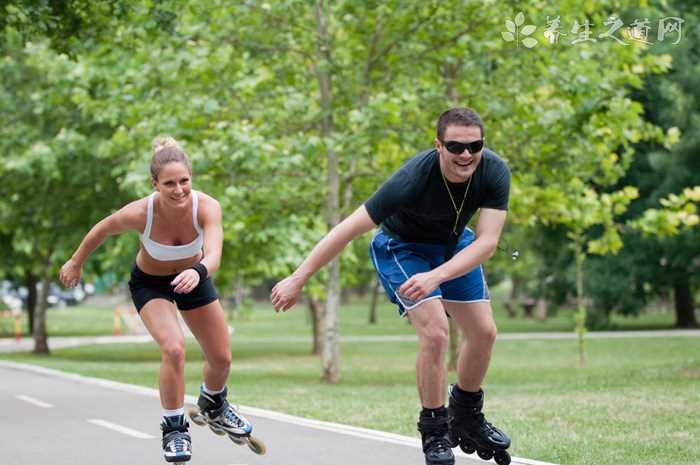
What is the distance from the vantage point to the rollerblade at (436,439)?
6145 mm

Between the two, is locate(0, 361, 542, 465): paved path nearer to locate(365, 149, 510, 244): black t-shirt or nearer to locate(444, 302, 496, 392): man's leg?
locate(444, 302, 496, 392): man's leg

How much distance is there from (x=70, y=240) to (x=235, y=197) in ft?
34.6

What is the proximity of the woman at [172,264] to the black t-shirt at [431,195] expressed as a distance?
1067 mm

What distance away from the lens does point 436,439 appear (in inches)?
245

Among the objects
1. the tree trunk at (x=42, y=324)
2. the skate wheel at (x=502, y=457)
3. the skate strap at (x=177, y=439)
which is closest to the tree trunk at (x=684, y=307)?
the tree trunk at (x=42, y=324)

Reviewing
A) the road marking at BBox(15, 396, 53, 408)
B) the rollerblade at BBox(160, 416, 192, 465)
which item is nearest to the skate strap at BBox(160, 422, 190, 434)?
the rollerblade at BBox(160, 416, 192, 465)

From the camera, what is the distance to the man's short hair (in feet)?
19.9

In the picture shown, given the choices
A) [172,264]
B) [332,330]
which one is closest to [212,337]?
[172,264]

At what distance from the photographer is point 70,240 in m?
26.5

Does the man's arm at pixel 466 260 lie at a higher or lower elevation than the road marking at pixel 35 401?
higher

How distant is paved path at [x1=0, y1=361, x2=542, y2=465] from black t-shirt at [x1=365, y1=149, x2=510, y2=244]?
5.58 feet

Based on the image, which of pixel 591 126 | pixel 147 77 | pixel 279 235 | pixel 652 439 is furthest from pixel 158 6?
pixel 652 439

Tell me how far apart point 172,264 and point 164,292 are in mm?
179

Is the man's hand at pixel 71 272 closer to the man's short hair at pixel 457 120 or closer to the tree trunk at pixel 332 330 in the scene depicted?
the man's short hair at pixel 457 120
